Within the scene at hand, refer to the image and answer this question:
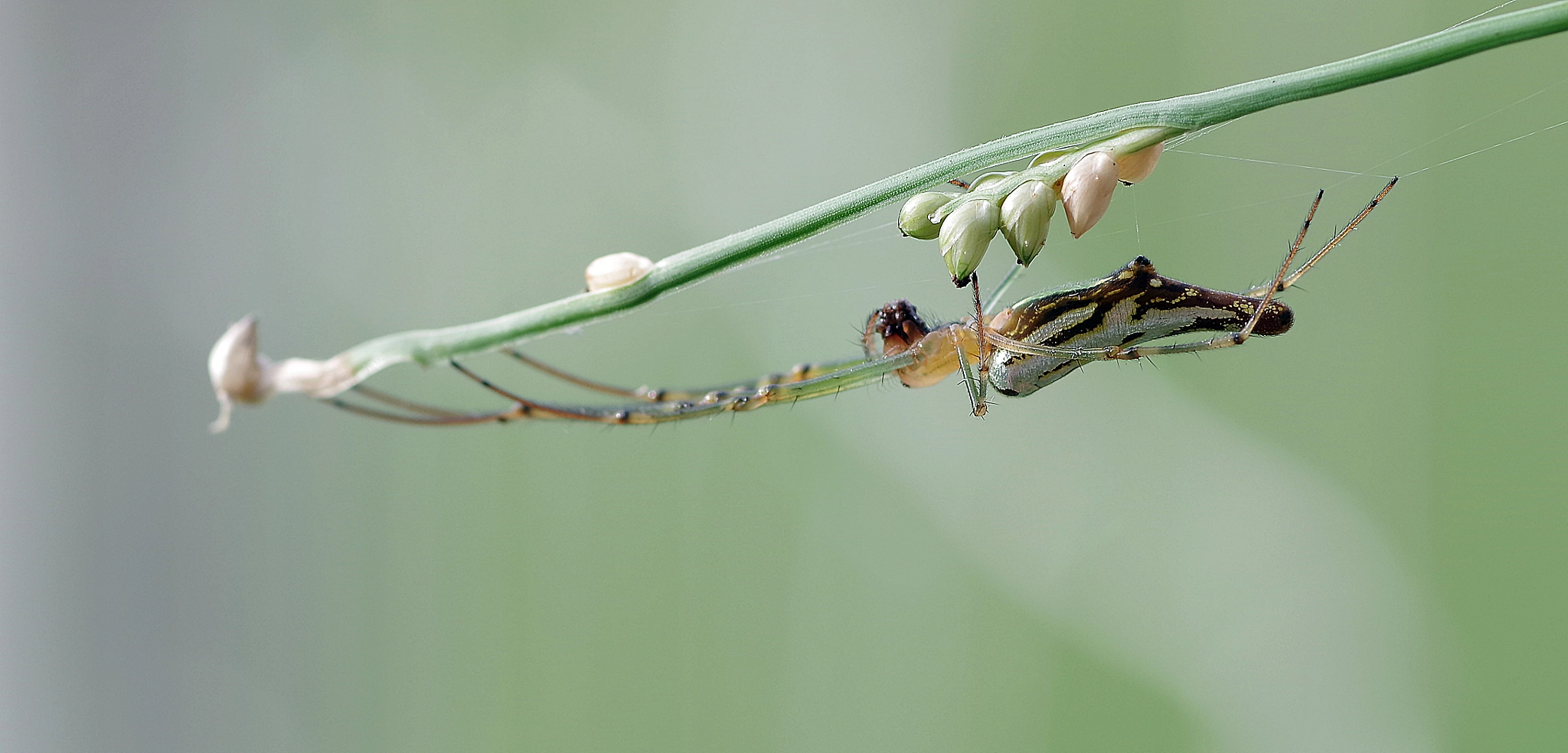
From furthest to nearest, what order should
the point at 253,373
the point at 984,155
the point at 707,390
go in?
1. the point at 707,390
2. the point at 253,373
3. the point at 984,155

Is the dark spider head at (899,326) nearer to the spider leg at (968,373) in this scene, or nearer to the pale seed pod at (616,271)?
the spider leg at (968,373)

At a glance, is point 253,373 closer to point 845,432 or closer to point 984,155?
point 984,155

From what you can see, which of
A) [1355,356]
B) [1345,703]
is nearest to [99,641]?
[1345,703]

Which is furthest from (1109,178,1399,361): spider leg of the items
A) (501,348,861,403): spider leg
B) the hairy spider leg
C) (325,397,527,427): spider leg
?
(325,397,527,427): spider leg

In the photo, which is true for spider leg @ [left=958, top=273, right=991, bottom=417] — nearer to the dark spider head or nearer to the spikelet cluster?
the dark spider head

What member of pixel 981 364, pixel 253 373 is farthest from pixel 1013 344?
pixel 253 373

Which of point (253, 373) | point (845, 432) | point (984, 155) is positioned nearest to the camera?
point (984, 155)
